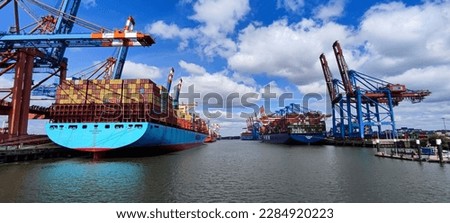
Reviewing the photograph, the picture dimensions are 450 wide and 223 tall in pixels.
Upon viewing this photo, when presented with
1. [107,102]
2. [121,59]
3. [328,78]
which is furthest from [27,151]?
[328,78]

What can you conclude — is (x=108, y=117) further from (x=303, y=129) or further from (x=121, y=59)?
(x=303, y=129)

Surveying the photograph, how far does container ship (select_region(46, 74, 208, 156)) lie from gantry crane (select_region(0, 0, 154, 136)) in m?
4.69

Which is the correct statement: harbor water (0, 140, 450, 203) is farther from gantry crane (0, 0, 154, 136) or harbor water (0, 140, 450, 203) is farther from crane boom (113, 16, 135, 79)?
crane boom (113, 16, 135, 79)

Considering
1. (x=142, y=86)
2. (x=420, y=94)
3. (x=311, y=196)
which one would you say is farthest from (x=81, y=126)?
(x=420, y=94)

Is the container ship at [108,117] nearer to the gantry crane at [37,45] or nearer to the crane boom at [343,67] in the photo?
the gantry crane at [37,45]

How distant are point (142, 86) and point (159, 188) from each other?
23997 millimetres

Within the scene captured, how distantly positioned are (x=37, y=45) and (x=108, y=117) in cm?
1202

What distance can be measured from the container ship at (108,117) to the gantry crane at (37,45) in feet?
15.4

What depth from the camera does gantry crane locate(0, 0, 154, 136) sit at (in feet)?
103

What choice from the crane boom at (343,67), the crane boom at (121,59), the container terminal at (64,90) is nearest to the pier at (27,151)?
the container terminal at (64,90)

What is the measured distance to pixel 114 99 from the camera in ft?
121

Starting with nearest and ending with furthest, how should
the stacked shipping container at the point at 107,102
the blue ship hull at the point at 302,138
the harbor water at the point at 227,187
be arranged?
the harbor water at the point at 227,187 < the stacked shipping container at the point at 107,102 < the blue ship hull at the point at 302,138

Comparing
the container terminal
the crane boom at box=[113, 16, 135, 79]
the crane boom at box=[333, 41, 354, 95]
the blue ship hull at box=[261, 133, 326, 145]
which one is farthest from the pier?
the blue ship hull at box=[261, 133, 326, 145]

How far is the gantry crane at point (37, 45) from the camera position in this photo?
31.5 m
